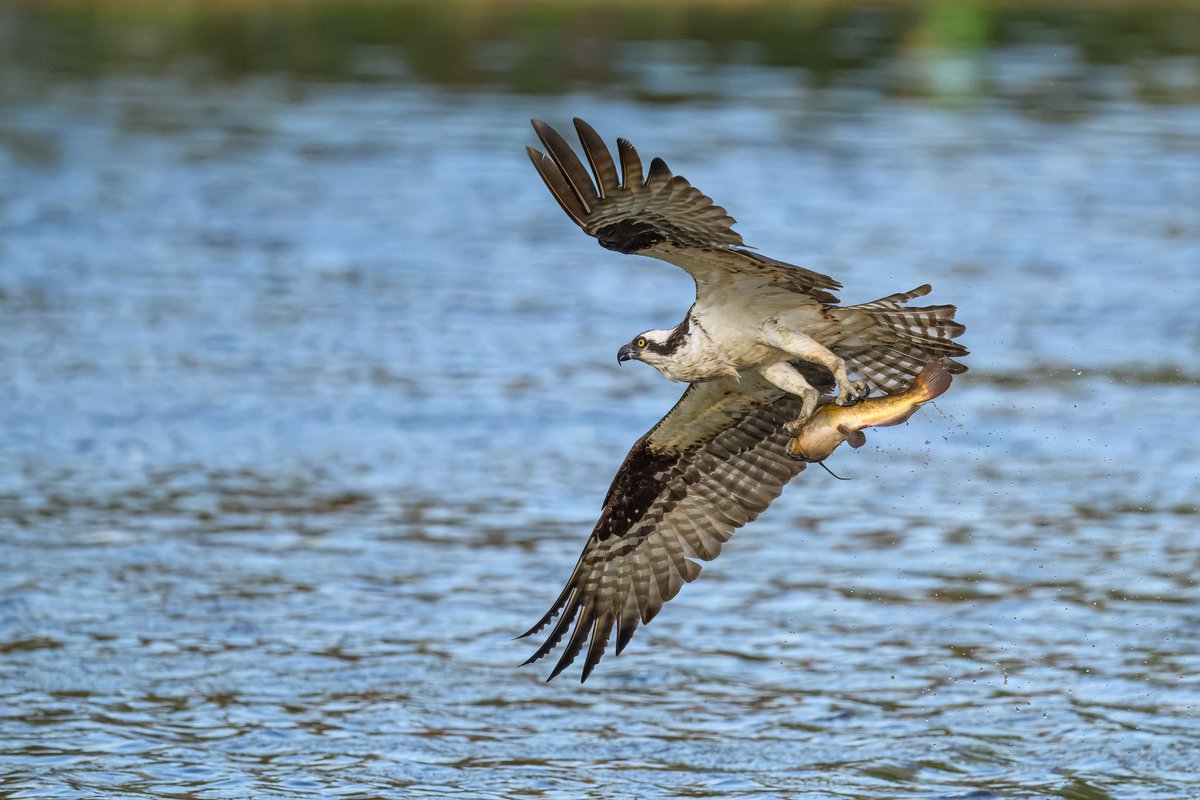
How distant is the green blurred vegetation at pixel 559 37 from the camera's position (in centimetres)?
2936

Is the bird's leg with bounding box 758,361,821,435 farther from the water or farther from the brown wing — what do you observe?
the water

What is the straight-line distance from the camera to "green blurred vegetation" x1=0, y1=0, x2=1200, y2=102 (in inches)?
1156

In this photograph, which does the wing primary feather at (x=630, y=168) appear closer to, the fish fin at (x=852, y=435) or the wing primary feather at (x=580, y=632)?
the fish fin at (x=852, y=435)

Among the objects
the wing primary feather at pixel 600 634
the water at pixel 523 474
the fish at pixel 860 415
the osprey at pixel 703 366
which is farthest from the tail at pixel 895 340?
the water at pixel 523 474

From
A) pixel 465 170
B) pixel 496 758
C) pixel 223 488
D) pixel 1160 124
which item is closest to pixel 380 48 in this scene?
pixel 465 170

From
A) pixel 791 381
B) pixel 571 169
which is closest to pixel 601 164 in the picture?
pixel 571 169

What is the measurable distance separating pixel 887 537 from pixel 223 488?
415 centimetres

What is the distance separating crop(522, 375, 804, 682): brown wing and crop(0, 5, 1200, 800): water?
0.80 meters

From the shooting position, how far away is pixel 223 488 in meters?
12.8

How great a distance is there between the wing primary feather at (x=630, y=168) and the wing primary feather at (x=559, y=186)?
19cm

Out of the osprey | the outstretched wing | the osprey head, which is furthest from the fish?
the osprey head

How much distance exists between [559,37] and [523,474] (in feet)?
64.1

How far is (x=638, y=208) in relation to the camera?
278 inches

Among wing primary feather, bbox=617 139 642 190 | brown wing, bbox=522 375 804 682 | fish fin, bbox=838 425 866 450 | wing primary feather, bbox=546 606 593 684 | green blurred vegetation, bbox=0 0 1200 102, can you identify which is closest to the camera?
wing primary feather, bbox=617 139 642 190
